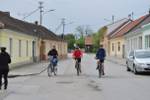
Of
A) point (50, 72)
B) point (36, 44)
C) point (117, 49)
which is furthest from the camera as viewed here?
point (117, 49)

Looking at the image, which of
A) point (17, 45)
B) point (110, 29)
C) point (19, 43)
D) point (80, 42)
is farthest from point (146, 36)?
point (80, 42)

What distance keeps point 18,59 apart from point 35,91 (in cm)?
2186

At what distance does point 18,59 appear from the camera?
38188 millimetres

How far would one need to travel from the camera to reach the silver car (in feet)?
87.0

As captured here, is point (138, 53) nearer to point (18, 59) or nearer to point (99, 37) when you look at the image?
point (18, 59)

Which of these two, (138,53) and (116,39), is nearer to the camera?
(138,53)

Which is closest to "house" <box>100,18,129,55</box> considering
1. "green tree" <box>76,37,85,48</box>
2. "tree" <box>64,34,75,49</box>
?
"tree" <box>64,34,75,49</box>

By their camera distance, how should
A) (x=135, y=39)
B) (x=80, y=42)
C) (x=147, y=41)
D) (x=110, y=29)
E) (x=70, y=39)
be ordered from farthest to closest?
(x=80, y=42) → (x=70, y=39) → (x=110, y=29) → (x=135, y=39) → (x=147, y=41)

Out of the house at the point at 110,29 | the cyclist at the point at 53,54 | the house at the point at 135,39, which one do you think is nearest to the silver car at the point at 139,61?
the cyclist at the point at 53,54

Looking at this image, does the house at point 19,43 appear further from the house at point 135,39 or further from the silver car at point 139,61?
the house at point 135,39

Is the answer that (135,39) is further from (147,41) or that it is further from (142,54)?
(142,54)

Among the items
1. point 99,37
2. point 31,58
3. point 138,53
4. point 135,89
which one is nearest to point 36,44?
point 31,58

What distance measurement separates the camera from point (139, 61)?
27094 millimetres

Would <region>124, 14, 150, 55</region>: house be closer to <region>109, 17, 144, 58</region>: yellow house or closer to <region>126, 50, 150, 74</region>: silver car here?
<region>109, 17, 144, 58</region>: yellow house
